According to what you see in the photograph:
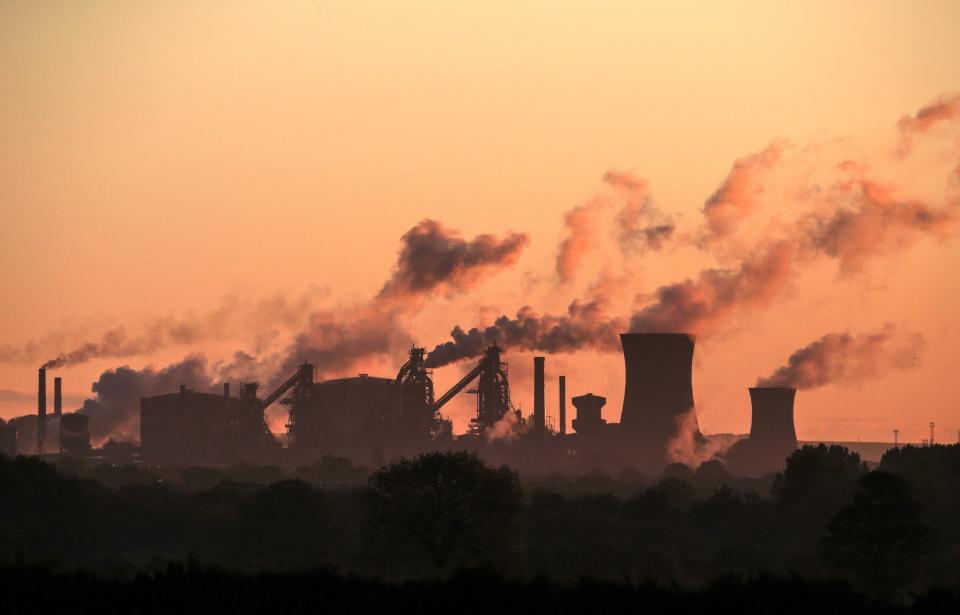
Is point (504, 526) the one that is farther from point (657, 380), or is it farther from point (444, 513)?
point (657, 380)

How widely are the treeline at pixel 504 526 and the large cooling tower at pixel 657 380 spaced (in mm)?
19048

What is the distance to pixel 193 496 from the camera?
359 feet

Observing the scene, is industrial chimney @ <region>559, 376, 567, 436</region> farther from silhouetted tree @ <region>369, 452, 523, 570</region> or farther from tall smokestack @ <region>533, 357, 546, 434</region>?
silhouetted tree @ <region>369, 452, 523, 570</region>

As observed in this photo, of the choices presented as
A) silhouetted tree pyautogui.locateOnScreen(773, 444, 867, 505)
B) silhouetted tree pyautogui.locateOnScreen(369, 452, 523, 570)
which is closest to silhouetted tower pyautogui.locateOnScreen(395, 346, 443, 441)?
silhouetted tree pyautogui.locateOnScreen(773, 444, 867, 505)

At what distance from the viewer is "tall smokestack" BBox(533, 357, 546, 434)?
17306 centimetres

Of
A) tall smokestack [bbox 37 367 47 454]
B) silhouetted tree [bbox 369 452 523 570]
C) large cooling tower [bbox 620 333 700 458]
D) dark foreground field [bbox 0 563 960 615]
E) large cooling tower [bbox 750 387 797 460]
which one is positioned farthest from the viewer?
tall smokestack [bbox 37 367 47 454]

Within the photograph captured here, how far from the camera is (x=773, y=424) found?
168 m

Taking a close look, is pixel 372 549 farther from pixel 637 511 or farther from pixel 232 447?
pixel 232 447

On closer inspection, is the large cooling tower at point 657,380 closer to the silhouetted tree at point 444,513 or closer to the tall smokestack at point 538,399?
the tall smokestack at point 538,399

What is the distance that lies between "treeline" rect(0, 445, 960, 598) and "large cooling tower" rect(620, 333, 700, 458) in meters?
19.0

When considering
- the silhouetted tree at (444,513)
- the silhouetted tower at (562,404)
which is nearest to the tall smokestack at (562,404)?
the silhouetted tower at (562,404)

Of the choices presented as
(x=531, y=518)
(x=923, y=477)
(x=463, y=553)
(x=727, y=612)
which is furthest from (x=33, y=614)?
(x=923, y=477)

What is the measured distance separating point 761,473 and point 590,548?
305 feet

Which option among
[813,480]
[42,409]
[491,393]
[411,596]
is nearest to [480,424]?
[491,393]
